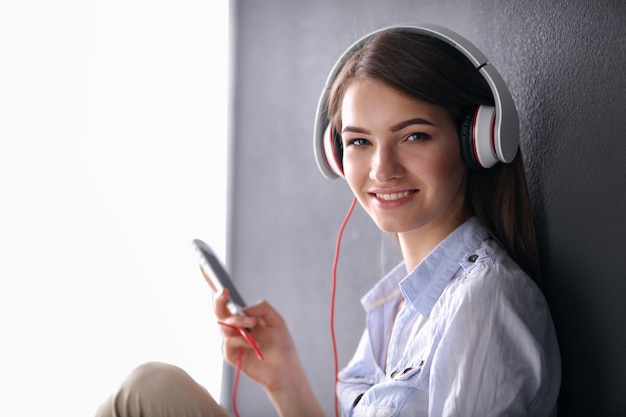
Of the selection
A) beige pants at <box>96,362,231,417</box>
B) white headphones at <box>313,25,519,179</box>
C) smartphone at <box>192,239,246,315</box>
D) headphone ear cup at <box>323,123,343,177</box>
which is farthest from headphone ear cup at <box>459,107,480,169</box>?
beige pants at <box>96,362,231,417</box>

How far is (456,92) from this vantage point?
3.79ft

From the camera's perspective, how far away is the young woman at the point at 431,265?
1.02 meters

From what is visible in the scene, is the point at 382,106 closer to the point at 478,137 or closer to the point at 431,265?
the point at 478,137

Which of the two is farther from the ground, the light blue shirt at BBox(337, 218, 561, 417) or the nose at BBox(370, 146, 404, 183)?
the nose at BBox(370, 146, 404, 183)

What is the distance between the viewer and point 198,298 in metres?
2.20

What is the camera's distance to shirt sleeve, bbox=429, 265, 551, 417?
3.28ft

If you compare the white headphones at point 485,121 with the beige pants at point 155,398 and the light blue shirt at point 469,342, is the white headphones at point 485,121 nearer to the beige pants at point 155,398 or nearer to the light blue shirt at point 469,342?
the light blue shirt at point 469,342

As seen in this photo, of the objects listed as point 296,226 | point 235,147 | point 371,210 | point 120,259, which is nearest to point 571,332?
point 371,210

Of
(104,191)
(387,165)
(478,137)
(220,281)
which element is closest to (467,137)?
(478,137)

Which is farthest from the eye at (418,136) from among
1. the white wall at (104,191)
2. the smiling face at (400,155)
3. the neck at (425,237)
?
the white wall at (104,191)

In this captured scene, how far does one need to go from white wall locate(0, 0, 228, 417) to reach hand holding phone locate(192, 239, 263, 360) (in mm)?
658

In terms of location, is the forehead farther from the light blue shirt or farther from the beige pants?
the beige pants

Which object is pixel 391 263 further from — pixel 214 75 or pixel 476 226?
pixel 214 75

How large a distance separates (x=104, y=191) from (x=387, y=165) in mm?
994
